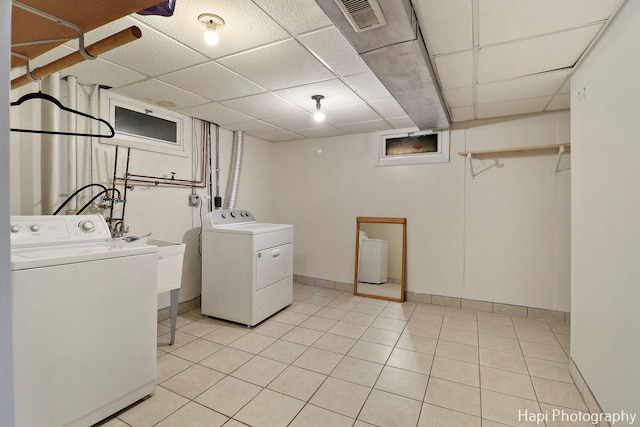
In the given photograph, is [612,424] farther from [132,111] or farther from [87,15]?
[132,111]

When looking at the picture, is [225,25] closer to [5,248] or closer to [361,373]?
[5,248]

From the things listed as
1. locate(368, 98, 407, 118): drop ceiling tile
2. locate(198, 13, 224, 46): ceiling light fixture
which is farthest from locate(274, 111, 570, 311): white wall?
locate(198, 13, 224, 46): ceiling light fixture

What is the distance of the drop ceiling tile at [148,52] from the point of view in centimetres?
173

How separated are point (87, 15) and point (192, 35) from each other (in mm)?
917

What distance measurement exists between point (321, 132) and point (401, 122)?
1139 millimetres

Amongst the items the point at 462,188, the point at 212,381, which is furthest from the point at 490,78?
the point at 212,381

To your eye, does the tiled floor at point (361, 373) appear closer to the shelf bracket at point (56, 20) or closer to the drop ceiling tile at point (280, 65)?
the shelf bracket at point (56, 20)

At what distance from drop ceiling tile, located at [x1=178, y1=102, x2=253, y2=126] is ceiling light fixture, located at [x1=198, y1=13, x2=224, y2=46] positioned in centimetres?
134

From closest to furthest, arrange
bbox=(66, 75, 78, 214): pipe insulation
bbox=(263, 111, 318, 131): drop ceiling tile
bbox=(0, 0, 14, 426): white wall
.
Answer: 1. bbox=(0, 0, 14, 426): white wall
2. bbox=(66, 75, 78, 214): pipe insulation
3. bbox=(263, 111, 318, 131): drop ceiling tile

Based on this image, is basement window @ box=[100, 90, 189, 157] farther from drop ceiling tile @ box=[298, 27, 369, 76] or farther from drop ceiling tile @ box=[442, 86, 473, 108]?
drop ceiling tile @ box=[442, 86, 473, 108]

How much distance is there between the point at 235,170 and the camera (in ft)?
12.8

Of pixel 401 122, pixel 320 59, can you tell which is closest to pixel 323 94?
pixel 320 59

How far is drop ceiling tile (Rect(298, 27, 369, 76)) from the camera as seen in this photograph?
175 cm

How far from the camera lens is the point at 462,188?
3.52 meters
